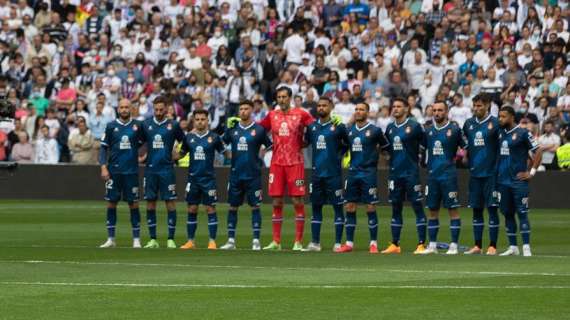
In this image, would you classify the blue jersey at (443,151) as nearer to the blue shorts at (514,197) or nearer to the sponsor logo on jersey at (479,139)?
the sponsor logo on jersey at (479,139)

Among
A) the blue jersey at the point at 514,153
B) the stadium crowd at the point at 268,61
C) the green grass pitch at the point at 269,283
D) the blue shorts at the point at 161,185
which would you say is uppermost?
the stadium crowd at the point at 268,61

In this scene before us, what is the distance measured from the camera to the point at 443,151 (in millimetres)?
22641

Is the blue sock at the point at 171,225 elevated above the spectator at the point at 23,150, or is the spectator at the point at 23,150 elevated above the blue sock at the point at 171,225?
the spectator at the point at 23,150

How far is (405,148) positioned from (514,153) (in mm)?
1784

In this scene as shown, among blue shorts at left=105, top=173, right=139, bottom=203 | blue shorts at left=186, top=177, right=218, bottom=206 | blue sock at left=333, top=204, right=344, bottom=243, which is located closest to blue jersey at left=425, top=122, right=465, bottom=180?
blue sock at left=333, top=204, right=344, bottom=243

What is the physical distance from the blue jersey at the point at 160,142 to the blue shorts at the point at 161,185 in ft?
0.28

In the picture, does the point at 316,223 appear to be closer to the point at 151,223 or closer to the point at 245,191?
the point at 245,191

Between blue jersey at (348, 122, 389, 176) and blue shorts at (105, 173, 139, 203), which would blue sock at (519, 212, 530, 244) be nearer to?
blue jersey at (348, 122, 389, 176)

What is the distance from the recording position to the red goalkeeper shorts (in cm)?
2345

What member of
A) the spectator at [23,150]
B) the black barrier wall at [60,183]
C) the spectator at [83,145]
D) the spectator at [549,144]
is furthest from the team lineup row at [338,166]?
the spectator at [23,150]

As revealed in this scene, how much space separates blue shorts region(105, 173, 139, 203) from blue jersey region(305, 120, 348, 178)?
287 cm

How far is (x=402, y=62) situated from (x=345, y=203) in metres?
16.2

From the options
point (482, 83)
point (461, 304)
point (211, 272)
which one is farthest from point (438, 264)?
point (482, 83)

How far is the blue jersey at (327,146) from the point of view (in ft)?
76.4
